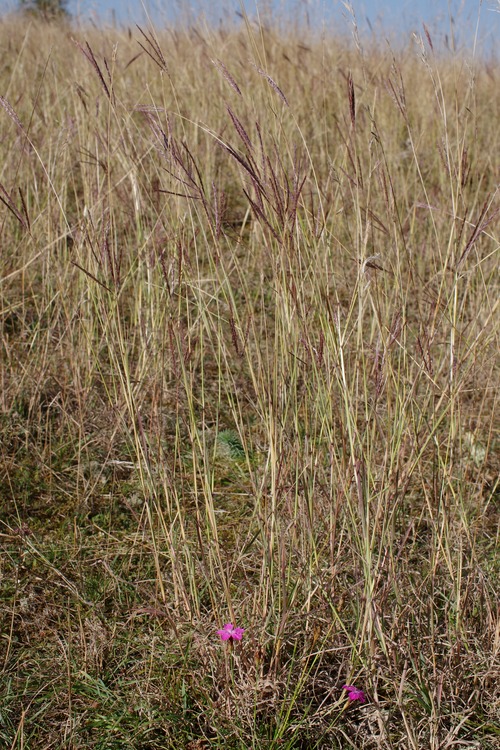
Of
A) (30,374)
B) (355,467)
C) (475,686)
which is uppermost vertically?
(355,467)

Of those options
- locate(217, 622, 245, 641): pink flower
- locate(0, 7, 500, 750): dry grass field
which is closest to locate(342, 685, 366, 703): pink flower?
locate(0, 7, 500, 750): dry grass field

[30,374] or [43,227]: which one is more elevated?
[43,227]

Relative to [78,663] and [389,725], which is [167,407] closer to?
[78,663]

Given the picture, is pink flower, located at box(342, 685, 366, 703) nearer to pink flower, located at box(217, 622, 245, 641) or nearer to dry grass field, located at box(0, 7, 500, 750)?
dry grass field, located at box(0, 7, 500, 750)

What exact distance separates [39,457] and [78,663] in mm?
781

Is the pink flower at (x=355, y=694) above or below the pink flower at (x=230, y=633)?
below

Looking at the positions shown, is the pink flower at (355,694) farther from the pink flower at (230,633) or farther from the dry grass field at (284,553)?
the pink flower at (230,633)

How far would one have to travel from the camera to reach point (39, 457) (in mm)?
2051

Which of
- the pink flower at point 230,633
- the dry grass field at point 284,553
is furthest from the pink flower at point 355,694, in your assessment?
the pink flower at point 230,633

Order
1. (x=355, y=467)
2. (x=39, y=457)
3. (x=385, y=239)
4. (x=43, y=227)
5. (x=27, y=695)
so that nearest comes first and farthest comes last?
(x=355, y=467), (x=27, y=695), (x=39, y=457), (x=43, y=227), (x=385, y=239)

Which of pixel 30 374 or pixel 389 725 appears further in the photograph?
pixel 30 374

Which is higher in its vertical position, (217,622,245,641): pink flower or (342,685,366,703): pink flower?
(217,622,245,641): pink flower

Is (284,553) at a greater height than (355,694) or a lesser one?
greater

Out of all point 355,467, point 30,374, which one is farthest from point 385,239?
point 355,467
